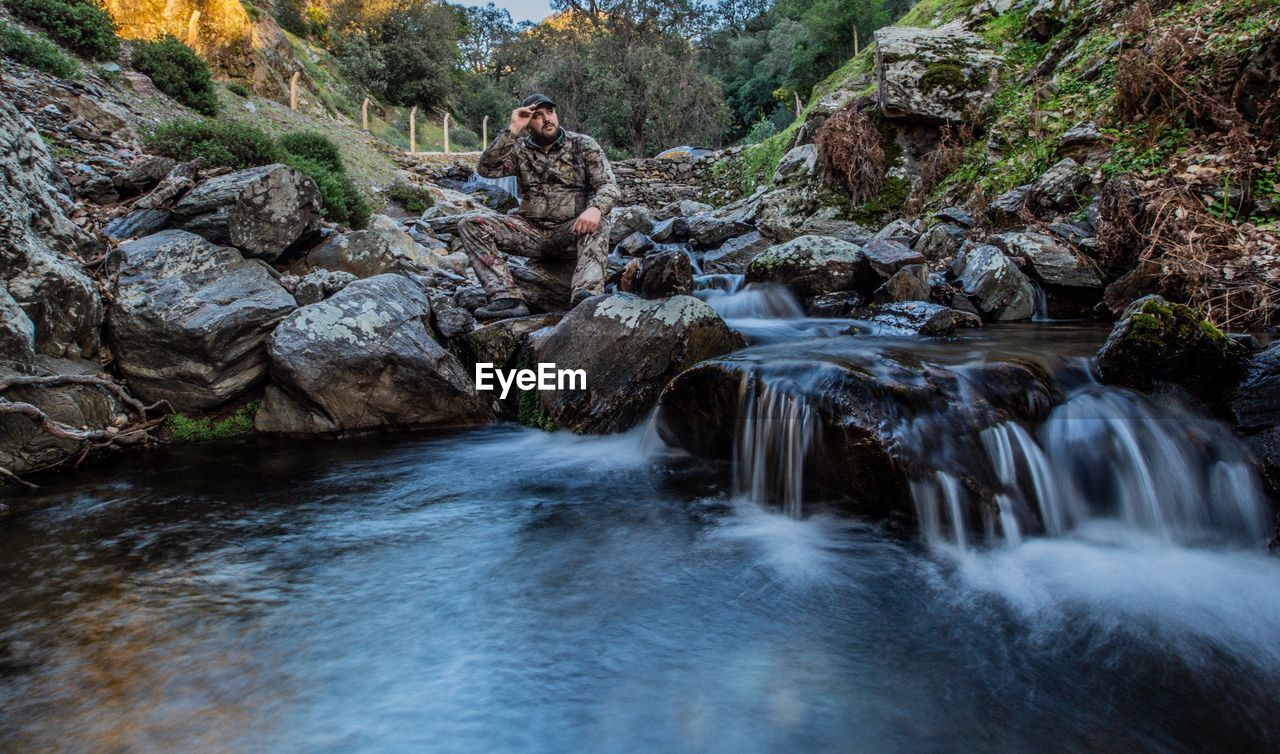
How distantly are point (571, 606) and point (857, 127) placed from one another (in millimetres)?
11993

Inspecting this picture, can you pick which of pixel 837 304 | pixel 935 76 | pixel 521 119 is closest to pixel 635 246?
pixel 837 304

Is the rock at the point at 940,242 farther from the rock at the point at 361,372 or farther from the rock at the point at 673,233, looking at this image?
the rock at the point at 361,372

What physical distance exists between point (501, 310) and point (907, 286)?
4449 mm

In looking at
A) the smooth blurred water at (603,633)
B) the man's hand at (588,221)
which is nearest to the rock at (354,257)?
the man's hand at (588,221)

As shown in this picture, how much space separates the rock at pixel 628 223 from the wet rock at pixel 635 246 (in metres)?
0.56

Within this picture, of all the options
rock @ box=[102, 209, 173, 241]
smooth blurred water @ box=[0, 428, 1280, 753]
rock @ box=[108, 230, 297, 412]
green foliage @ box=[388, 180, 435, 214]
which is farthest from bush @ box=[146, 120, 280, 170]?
green foliage @ box=[388, 180, 435, 214]

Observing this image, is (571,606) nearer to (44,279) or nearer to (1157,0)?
(44,279)

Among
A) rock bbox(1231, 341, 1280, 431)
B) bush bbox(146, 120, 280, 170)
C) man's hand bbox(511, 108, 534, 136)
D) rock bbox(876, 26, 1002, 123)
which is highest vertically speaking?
rock bbox(876, 26, 1002, 123)

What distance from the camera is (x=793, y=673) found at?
2451 millimetres

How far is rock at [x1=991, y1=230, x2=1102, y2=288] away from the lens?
23.6 feet

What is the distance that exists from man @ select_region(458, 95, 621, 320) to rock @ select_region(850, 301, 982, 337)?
2.92 metres

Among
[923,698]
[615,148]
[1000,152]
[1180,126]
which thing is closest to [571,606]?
[923,698]

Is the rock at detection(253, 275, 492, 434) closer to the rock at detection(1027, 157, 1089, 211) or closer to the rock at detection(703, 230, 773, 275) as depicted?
the rock at detection(703, 230, 773, 275)

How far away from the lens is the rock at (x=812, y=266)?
7879mm
